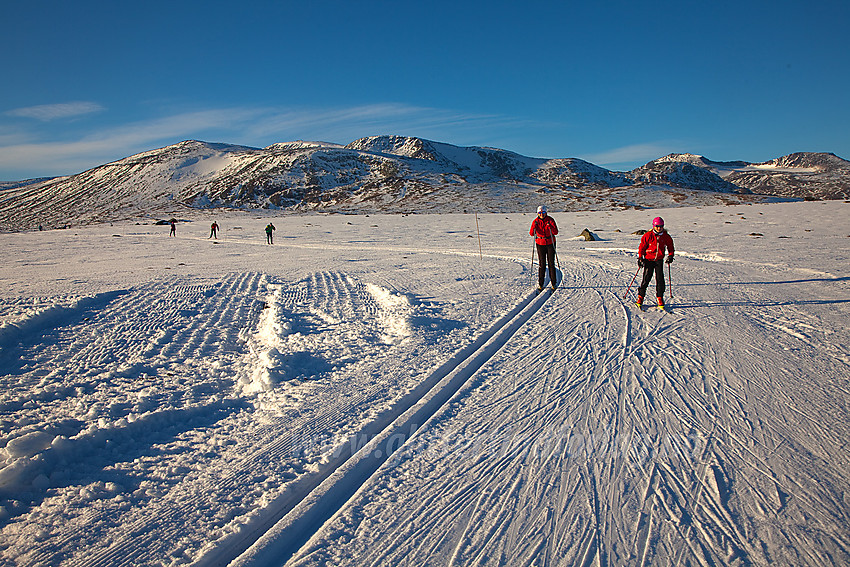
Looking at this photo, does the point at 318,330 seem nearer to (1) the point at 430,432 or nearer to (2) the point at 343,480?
(1) the point at 430,432

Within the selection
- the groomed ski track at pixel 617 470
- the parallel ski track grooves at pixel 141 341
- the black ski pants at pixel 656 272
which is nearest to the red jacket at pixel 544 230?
the black ski pants at pixel 656 272

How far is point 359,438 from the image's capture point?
4.45 m

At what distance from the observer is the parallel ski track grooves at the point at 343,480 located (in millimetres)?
3117

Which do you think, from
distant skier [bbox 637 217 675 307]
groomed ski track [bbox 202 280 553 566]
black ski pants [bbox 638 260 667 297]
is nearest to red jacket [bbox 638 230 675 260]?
distant skier [bbox 637 217 675 307]

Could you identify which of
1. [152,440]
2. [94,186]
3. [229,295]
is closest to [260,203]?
[94,186]

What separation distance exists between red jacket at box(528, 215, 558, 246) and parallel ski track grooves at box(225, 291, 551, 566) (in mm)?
5110

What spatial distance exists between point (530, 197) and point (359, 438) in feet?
300

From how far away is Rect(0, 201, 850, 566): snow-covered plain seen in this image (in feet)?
10.3

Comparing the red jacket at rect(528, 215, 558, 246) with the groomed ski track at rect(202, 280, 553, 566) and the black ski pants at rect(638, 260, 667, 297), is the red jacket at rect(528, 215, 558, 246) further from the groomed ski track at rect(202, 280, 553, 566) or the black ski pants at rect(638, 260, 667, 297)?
the groomed ski track at rect(202, 280, 553, 566)

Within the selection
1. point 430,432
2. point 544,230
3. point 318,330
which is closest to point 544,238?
point 544,230

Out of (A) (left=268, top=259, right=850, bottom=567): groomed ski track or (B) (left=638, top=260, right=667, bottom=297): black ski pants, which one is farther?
(B) (left=638, top=260, right=667, bottom=297): black ski pants

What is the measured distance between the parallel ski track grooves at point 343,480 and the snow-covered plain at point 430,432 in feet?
0.06

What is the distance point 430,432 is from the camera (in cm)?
452

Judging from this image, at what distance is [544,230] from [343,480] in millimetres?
8294
